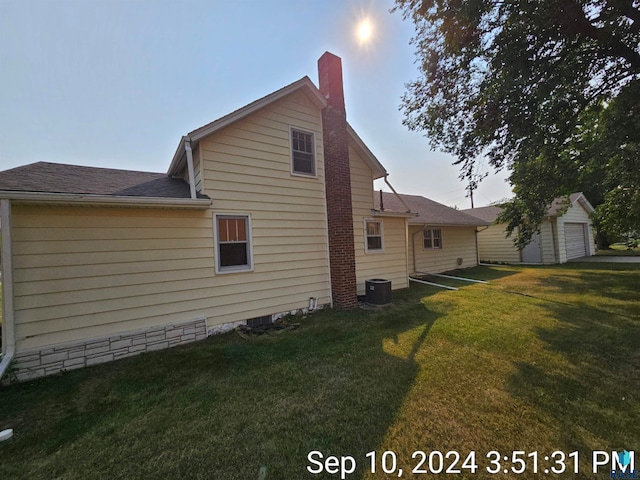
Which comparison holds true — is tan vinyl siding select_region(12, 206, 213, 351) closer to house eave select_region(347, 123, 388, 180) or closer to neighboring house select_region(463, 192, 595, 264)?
house eave select_region(347, 123, 388, 180)

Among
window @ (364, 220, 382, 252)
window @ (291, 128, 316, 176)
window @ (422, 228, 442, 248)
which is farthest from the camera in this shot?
window @ (422, 228, 442, 248)

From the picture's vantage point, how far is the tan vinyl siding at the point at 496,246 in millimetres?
16844

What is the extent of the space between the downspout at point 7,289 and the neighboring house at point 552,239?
1812 cm

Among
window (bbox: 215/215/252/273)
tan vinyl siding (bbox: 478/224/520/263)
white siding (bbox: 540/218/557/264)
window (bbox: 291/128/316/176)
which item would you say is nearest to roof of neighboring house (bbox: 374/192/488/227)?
tan vinyl siding (bbox: 478/224/520/263)

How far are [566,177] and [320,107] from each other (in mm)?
6839

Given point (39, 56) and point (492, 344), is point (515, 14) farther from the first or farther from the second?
point (39, 56)

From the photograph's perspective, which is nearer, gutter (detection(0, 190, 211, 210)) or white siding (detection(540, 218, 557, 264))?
gutter (detection(0, 190, 211, 210))

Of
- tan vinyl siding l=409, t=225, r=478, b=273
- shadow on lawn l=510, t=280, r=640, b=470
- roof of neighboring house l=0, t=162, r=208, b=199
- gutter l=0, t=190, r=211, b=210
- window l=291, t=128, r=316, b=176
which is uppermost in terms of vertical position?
window l=291, t=128, r=316, b=176

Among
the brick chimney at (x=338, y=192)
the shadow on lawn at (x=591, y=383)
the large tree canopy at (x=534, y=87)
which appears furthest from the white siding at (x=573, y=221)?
the brick chimney at (x=338, y=192)

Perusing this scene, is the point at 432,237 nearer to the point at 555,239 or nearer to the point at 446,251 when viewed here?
the point at 446,251

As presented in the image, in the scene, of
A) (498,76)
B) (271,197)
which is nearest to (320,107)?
(271,197)

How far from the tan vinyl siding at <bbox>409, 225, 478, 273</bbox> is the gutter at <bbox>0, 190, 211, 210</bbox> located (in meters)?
9.95

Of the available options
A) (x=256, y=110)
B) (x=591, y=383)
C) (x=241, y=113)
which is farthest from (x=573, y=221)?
(x=241, y=113)

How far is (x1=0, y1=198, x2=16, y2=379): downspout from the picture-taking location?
395cm
